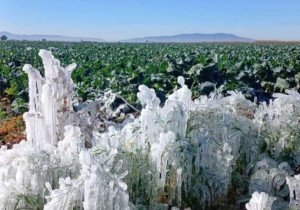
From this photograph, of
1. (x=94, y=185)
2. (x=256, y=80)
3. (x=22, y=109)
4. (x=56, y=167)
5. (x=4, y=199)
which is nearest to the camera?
(x=94, y=185)

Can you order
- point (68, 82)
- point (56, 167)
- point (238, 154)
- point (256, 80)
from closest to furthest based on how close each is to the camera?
point (56, 167), point (238, 154), point (68, 82), point (256, 80)

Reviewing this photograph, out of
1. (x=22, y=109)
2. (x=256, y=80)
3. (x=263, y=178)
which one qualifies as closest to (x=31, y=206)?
(x=263, y=178)

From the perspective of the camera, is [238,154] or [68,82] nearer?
[238,154]

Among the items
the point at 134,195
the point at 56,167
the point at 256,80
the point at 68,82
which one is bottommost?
the point at 256,80

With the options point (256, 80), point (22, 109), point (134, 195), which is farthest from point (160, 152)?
point (256, 80)

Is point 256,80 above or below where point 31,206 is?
below

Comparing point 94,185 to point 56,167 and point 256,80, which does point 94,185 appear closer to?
point 56,167

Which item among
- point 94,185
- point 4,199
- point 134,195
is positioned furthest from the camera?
point 134,195

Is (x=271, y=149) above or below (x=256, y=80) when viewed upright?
above

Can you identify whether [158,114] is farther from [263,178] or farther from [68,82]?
[68,82]
